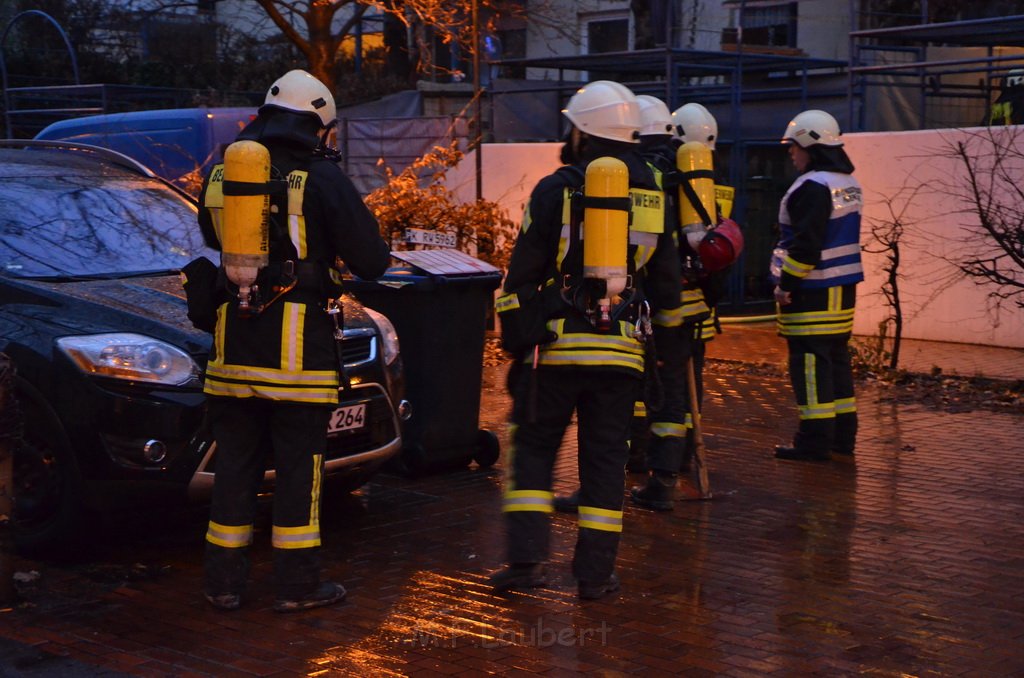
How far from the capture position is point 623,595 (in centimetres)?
547

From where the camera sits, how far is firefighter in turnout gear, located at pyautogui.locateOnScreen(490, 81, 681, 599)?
209 inches

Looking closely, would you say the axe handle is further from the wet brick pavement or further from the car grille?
the car grille

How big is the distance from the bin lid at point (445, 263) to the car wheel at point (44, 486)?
2241 millimetres

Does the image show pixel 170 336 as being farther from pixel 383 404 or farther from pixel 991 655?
pixel 991 655

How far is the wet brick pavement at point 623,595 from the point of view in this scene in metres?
4.72

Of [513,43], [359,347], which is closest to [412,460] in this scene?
[359,347]

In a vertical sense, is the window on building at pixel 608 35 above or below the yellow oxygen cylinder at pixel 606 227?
above

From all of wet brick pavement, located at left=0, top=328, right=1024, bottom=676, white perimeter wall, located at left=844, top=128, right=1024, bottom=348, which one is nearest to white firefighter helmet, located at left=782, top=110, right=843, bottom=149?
wet brick pavement, located at left=0, top=328, right=1024, bottom=676

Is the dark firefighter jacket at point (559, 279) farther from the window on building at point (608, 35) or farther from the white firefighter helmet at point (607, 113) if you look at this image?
the window on building at point (608, 35)

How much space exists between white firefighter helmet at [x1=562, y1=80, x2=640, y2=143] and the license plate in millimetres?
1720

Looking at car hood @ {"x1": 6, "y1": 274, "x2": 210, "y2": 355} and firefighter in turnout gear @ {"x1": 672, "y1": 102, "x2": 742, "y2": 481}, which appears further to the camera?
firefighter in turnout gear @ {"x1": 672, "y1": 102, "x2": 742, "y2": 481}

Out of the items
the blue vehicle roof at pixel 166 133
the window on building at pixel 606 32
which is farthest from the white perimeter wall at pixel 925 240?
the window on building at pixel 606 32

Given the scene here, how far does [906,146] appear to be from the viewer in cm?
1267

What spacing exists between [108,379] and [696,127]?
140 inches
